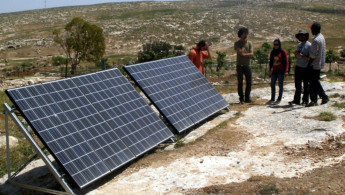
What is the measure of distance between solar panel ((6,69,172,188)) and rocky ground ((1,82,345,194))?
428 mm

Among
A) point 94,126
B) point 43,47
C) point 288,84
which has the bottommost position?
point 43,47

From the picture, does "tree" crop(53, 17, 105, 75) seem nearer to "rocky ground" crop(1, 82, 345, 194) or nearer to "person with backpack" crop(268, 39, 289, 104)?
"person with backpack" crop(268, 39, 289, 104)

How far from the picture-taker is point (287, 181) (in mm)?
7203

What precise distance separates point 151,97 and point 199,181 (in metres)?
3.45

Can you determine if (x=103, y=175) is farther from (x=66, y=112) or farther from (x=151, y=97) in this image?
(x=151, y=97)

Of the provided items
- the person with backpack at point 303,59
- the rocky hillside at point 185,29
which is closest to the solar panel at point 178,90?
the person with backpack at point 303,59

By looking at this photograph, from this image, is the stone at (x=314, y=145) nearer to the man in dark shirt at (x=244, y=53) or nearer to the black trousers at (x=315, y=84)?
the black trousers at (x=315, y=84)

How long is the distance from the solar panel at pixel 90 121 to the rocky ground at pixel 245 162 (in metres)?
0.43

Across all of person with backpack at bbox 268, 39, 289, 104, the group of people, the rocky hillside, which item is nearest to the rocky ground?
the group of people

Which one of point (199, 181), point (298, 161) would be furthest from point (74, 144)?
point (298, 161)

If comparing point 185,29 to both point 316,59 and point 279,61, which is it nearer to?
point 279,61

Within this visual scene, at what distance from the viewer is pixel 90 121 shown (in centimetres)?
838

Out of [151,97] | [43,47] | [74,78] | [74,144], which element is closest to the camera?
[74,144]

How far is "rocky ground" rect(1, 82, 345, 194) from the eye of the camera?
7.29 meters
